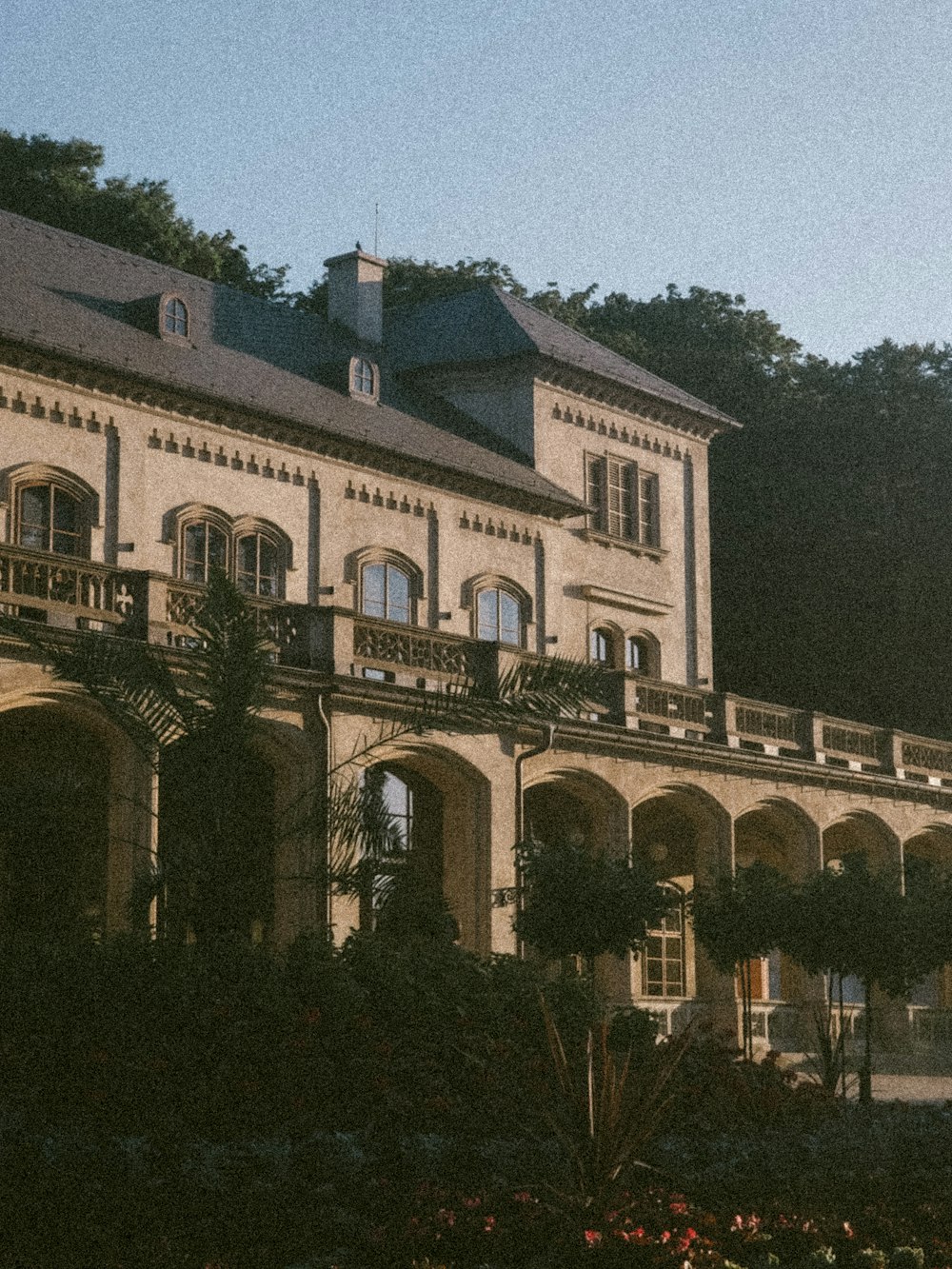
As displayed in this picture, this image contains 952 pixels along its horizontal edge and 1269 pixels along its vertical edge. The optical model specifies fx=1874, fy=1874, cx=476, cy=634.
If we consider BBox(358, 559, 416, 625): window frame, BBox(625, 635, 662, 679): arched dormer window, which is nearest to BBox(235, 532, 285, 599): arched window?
BBox(358, 559, 416, 625): window frame

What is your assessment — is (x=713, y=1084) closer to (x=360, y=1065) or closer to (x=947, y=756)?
(x=360, y=1065)


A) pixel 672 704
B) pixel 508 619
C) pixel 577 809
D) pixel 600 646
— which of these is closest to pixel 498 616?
pixel 508 619

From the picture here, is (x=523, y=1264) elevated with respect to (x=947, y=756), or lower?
lower

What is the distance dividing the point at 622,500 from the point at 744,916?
14044 millimetres

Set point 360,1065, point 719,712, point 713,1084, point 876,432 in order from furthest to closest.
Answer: point 876,432 < point 719,712 < point 713,1084 < point 360,1065

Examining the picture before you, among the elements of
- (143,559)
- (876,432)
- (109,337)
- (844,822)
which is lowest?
(844,822)

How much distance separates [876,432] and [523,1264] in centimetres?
4388

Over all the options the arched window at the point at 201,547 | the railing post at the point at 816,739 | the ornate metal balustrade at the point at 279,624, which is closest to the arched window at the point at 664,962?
the railing post at the point at 816,739

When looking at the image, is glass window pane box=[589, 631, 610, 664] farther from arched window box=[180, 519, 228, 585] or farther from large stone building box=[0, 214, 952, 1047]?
arched window box=[180, 519, 228, 585]

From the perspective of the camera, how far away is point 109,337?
3016 centimetres

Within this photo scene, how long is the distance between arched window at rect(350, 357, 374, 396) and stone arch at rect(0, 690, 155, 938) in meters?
11.4

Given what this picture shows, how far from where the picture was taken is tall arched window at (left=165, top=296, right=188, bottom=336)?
1248 inches

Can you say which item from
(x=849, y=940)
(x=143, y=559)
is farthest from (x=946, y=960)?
(x=143, y=559)

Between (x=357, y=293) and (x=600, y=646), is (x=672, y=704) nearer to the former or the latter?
(x=600, y=646)
